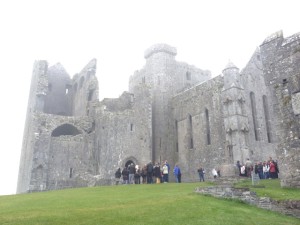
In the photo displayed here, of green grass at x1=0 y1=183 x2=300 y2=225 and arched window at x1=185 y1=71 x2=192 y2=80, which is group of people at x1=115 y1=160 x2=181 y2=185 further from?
arched window at x1=185 y1=71 x2=192 y2=80

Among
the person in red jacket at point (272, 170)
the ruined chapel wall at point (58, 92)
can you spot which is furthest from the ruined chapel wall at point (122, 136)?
the person in red jacket at point (272, 170)

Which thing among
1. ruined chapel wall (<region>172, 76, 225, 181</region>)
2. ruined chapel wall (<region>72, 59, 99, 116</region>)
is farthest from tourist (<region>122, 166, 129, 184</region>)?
ruined chapel wall (<region>72, 59, 99, 116</region>)

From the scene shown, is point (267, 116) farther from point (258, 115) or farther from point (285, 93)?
point (285, 93)

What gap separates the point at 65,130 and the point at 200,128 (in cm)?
1437

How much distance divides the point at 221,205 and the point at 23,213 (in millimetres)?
6761

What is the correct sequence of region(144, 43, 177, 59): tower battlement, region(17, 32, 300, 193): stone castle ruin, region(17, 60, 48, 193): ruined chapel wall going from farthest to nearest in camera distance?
region(144, 43, 177, 59): tower battlement < region(17, 60, 48, 193): ruined chapel wall < region(17, 32, 300, 193): stone castle ruin

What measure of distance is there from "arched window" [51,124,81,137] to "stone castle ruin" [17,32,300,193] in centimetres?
11

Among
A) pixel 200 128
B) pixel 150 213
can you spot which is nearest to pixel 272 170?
pixel 150 213

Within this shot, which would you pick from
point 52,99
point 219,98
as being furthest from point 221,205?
point 52,99

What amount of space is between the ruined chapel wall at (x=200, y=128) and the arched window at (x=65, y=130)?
10843mm

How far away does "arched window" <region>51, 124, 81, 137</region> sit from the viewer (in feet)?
119

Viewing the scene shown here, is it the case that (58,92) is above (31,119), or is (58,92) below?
above

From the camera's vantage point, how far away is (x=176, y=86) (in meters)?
41.0

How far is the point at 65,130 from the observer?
37.3m
